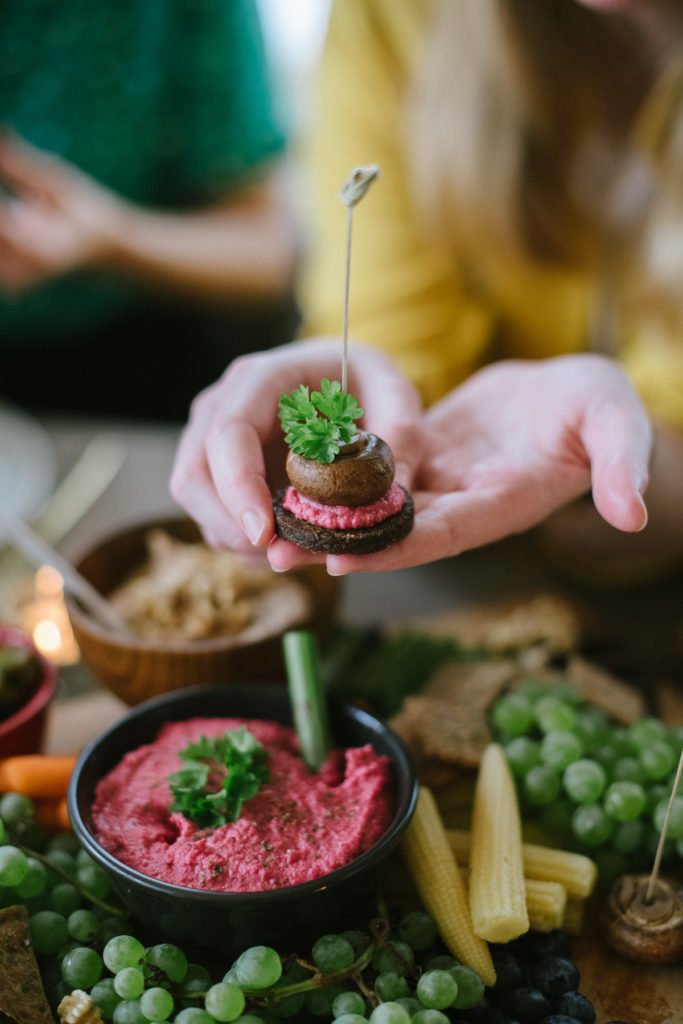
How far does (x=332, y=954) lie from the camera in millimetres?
907

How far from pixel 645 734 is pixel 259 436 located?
63cm

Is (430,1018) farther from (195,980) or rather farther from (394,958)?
(195,980)

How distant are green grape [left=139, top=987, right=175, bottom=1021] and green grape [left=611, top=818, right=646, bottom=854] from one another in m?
0.50

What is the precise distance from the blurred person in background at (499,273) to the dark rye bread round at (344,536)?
1.7 inches

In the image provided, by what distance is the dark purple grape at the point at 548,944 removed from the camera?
991mm

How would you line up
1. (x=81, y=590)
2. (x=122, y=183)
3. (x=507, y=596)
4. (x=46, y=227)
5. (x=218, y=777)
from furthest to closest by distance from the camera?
(x=122, y=183) → (x=46, y=227) → (x=507, y=596) → (x=81, y=590) → (x=218, y=777)

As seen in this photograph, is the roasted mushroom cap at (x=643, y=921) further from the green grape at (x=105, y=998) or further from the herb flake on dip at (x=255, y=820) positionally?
the green grape at (x=105, y=998)

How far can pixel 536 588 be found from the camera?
69.7 inches

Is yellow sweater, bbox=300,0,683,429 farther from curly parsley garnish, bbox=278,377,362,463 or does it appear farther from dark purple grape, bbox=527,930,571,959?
dark purple grape, bbox=527,930,571,959

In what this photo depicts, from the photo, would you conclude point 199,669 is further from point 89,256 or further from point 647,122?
point 89,256

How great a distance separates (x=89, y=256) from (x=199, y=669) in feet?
5.33

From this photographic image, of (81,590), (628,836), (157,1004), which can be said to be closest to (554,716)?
(628,836)

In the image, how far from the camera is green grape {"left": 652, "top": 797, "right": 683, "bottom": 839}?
1.06 meters

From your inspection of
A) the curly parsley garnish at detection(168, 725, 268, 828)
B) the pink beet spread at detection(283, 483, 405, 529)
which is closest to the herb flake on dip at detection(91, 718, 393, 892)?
the curly parsley garnish at detection(168, 725, 268, 828)
